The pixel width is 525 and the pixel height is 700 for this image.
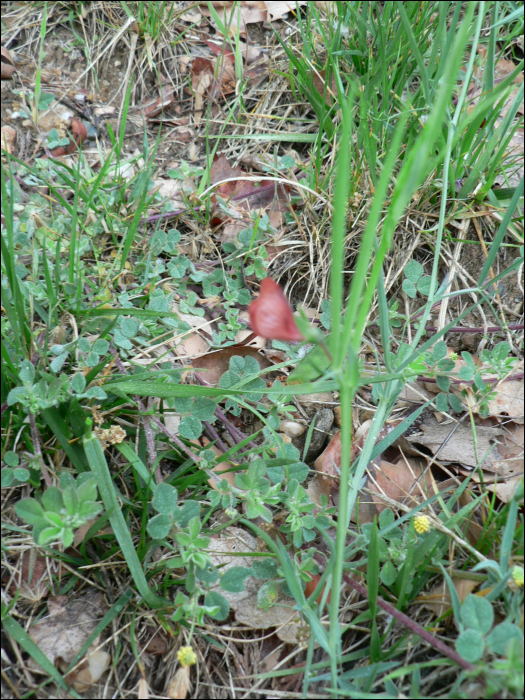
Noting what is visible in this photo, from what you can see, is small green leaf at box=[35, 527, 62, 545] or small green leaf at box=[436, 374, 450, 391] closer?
small green leaf at box=[35, 527, 62, 545]

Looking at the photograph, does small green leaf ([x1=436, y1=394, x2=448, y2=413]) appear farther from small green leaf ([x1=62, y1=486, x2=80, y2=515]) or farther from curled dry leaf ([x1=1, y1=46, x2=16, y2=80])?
curled dry leaf ([x1=1, y1=46, x2=16, y2=80])

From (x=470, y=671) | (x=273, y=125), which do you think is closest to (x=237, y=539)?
(x=470, y=671)

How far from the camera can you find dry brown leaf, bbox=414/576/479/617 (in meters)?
1.25

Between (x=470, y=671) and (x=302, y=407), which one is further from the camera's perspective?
(x=302, y=407)

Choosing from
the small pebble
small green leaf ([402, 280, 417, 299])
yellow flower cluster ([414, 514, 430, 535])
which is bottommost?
the small pebble

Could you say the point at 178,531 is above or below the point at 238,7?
below

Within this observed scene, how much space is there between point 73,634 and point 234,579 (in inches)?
17.9

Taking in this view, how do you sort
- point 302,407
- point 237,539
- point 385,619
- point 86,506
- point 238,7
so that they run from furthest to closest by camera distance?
point 238,7 → point 302,407 → point 237,539 → point 385,619 → point 86,506

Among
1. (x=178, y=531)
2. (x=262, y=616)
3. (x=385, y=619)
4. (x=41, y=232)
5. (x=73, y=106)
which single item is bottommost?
(x=262, y=616)

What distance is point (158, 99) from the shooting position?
8.71ft

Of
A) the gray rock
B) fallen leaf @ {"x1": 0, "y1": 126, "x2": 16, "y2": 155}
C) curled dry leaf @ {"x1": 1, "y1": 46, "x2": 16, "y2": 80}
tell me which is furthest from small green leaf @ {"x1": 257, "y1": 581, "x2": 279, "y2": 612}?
curled dry leaf @ {"x1": 1, "y1": 46, "x2": 16, "y2": 80}

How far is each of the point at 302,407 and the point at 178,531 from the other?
0.64 m

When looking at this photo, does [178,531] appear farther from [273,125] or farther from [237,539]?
[273,125]

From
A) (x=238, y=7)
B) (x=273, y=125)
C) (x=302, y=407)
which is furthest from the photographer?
(x=238, y=7)
